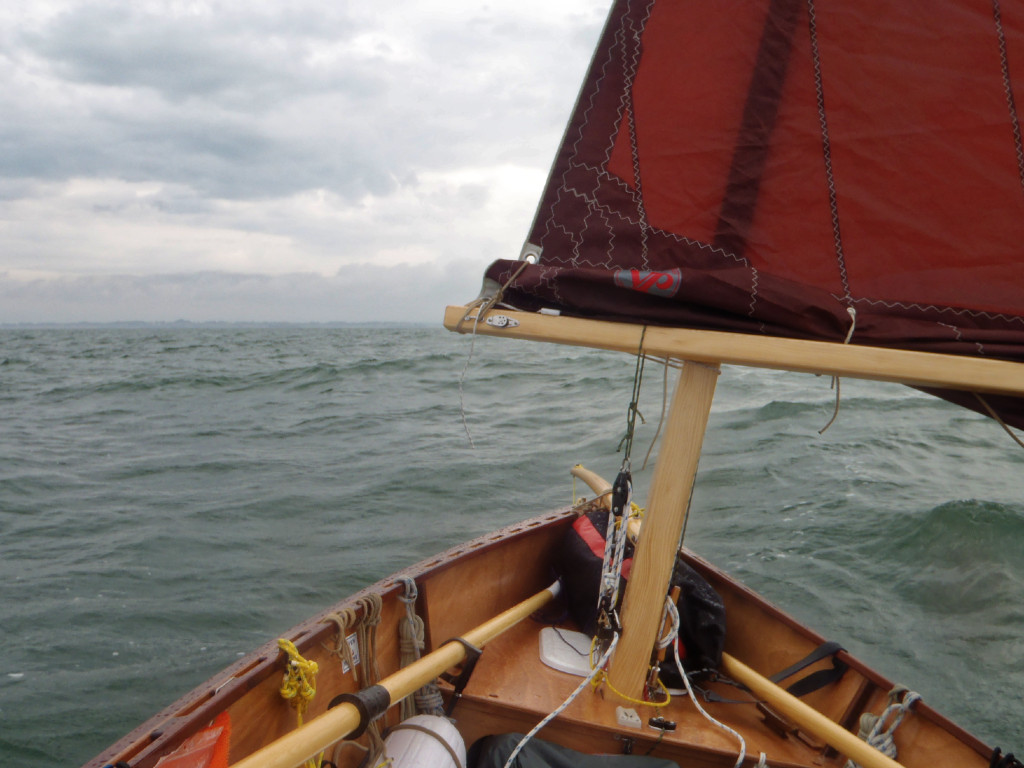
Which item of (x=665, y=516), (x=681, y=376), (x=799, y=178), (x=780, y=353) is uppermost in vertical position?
(x=799, y=178)

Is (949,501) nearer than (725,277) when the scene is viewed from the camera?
→ No

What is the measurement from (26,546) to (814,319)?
8.87m

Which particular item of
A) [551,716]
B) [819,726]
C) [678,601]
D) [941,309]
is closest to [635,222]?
[941,309]

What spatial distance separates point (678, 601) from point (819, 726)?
2.96ft

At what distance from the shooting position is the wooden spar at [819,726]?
96.3 inches

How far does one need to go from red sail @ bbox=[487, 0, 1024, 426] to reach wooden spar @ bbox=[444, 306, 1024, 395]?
55mm

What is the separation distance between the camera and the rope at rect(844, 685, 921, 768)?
108 inches

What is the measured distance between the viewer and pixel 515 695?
3.04 metres

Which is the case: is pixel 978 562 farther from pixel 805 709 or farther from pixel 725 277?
pixel 725 277

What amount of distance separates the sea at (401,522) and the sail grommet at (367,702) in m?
0.92

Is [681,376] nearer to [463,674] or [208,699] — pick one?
[463,674]

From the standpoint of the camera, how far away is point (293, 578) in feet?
22.2

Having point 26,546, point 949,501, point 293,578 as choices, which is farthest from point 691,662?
point 26,546

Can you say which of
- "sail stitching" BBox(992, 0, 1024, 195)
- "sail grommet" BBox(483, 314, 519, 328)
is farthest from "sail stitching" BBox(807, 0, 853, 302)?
"sail grommet" BBox(483, 314, 519, 328)
